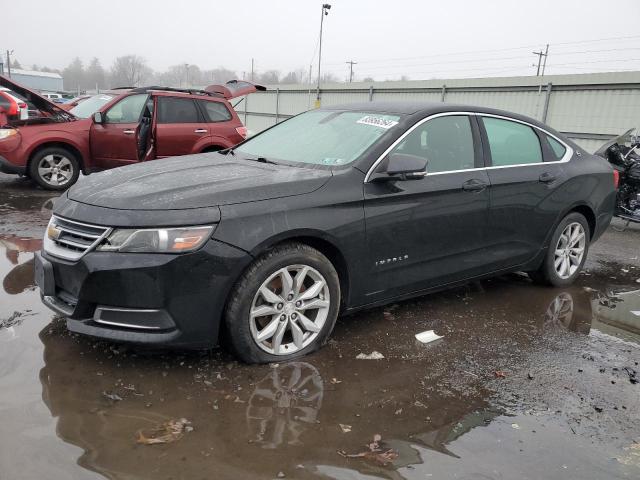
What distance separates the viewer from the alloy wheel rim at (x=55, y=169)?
867 cm

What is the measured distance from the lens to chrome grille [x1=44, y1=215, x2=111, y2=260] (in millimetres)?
2910

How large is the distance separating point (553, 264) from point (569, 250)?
1.00 ft

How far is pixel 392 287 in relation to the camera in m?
3.73

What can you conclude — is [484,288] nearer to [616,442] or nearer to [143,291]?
[616,442]

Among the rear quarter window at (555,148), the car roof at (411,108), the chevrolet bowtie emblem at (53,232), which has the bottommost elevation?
the chevrolet bowtie emblem at (53,232)

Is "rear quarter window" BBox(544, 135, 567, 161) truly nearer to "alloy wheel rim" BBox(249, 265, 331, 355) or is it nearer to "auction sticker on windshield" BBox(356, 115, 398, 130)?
"auction sticker on windshield" BBox(356, 115, 398, 130)

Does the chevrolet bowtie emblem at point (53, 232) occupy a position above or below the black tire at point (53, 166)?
above

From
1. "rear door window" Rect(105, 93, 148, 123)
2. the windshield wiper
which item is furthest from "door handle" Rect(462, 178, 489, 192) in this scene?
"rear door window" Rect(105, 93, 148, 123)

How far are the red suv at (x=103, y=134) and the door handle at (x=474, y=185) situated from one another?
6.10m

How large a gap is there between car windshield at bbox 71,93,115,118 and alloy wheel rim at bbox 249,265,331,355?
7300 mm

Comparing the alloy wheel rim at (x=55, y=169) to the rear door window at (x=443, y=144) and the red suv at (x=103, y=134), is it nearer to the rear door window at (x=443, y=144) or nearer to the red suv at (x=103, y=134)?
the red suv at (x=103, y=134)

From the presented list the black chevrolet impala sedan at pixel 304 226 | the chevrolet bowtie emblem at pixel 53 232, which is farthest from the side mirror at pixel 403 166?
the chevrolet bowtie emblem at pixel 53 232

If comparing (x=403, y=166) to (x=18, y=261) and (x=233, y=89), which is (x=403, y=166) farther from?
(x=233, y=89)

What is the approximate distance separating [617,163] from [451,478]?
7.26 m
